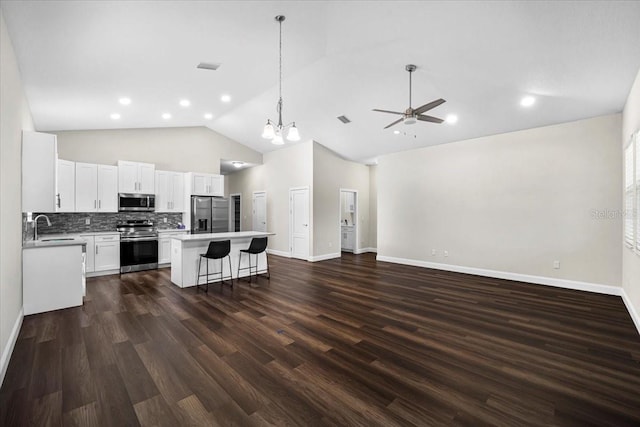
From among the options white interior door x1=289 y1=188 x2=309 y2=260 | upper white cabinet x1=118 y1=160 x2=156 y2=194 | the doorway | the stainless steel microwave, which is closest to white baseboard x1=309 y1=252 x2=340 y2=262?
white interior door x1=289 y1=188 x2=309 y2=260

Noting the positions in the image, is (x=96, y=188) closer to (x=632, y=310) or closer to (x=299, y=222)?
(x=299, y=222)

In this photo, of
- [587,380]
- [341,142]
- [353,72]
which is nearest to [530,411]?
[587,380]

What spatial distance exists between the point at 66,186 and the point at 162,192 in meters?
1.81

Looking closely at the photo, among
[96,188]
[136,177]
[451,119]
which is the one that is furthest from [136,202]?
[451,119]

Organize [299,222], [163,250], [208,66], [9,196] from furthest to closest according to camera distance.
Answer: [299,222], [163,250], [208,66], [9,196]

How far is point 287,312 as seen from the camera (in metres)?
3.91

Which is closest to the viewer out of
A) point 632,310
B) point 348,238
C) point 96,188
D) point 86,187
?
point 632,310

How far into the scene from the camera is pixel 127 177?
661 centimetres

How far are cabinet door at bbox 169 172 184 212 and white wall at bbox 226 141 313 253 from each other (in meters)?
2.63

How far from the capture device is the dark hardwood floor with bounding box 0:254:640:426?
1.98 meters

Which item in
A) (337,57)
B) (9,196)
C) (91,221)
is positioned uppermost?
(337,57)

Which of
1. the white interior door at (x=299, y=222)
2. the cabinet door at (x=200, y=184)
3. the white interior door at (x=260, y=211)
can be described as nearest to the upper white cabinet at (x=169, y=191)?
the cabinet door at (x=200, y=184)

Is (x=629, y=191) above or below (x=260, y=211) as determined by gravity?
above

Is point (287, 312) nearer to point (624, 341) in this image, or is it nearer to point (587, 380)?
point (587, 380)
